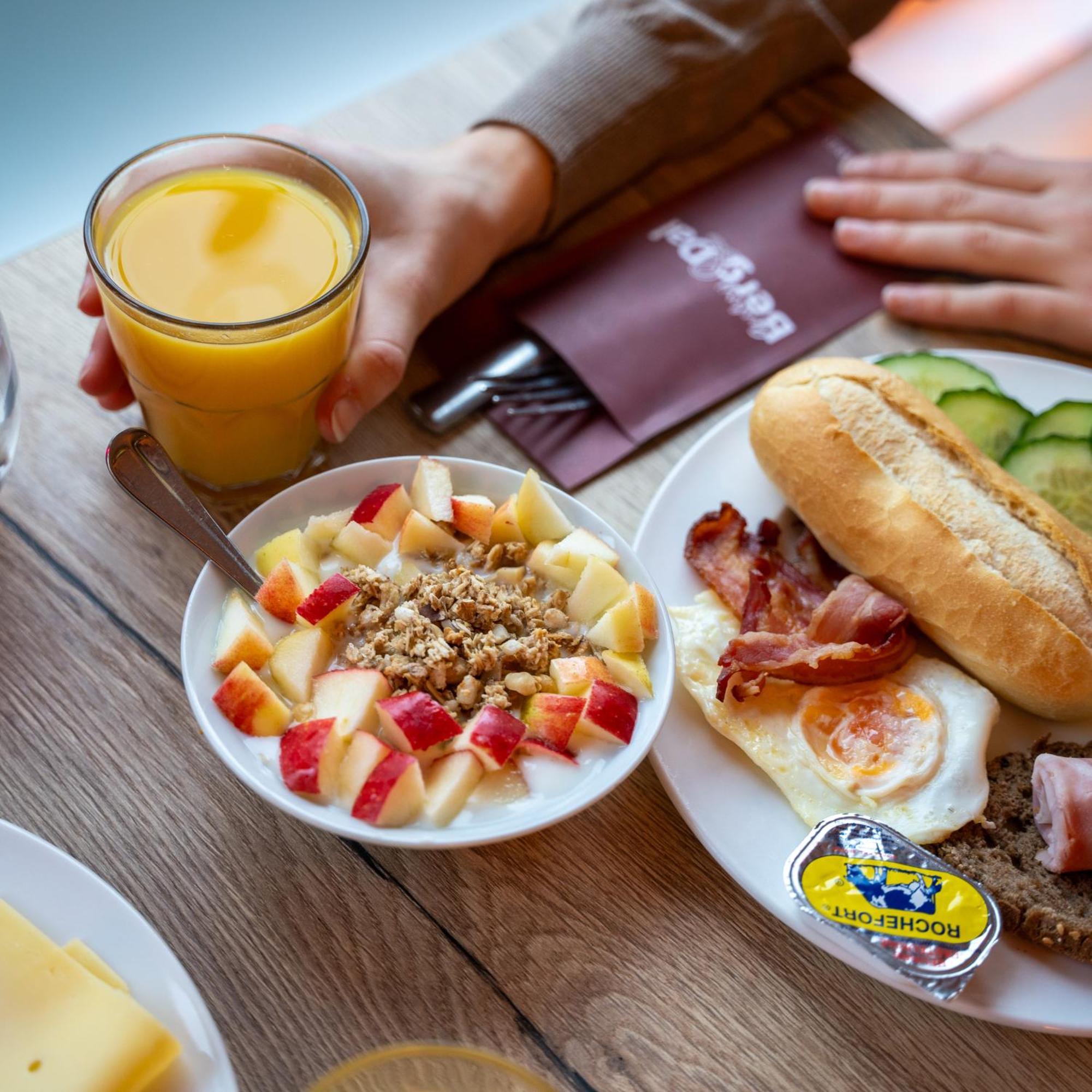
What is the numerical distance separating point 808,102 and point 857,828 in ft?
4.95

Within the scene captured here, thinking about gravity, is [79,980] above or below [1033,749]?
above

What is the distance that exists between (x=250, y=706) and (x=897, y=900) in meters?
0.68

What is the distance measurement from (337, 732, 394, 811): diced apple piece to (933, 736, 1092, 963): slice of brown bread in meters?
0.62

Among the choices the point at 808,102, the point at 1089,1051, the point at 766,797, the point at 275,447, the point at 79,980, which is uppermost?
the point at 808,102

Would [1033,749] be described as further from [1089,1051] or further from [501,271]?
[501,271]

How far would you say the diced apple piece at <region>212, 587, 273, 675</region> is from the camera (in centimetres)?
115

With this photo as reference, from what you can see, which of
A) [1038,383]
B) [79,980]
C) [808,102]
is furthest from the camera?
[808,102]

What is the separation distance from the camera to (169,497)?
4.20ft

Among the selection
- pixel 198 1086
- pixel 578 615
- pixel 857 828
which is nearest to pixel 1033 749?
pixel 857 828

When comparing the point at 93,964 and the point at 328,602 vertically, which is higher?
the point at 328,602

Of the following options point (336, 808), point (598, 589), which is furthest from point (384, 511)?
point (336, 808)

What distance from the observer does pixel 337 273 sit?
1.30m

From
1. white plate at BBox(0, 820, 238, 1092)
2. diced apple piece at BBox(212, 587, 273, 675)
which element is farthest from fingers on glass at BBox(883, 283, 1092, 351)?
white plate at BBox(0, 820, 238, 1092)

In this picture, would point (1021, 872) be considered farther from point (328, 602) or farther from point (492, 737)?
point (328, 602)
